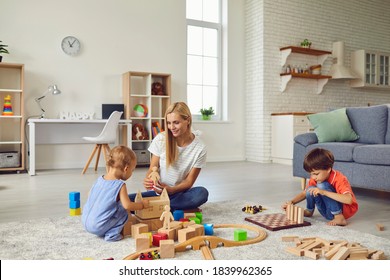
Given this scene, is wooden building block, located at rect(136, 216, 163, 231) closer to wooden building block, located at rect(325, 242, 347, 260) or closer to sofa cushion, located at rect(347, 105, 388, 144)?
wooden building block, located at rect(325, 242, 347, 260)

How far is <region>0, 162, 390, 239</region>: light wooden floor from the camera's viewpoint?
2.52 metres

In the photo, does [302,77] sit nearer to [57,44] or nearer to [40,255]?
[57,44]

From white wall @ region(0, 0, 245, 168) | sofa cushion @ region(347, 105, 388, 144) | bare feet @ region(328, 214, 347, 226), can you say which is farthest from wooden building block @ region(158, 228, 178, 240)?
white wall @ region(0, 0, 245, 168)

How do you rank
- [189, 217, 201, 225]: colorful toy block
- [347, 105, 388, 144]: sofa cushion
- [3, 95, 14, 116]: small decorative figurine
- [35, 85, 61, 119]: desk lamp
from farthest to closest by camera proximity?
[35, 85, 61, 119]: desk lamp, [3, 95, 14, 116]: small decorative figurine, [347, 105, 388, 144]: sofa cushion, [189, 217, 201, 225]: colorful toy block

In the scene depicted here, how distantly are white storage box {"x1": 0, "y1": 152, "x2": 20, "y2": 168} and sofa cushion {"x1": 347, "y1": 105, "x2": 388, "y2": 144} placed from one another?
3860 millimetres

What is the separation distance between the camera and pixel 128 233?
1.97 meters

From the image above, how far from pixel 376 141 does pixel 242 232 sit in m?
2.33

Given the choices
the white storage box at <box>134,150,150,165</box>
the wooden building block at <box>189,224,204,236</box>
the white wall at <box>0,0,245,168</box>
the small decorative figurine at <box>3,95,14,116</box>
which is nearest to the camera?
the wooden building block at <box>189,224,204,236</box>

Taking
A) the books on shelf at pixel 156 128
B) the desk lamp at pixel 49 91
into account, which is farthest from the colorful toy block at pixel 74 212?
the books on shelf at pixel 156 128

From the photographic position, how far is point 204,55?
665cm

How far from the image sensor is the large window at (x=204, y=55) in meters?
6.51

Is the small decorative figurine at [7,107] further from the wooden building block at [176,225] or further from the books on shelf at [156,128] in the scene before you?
the wooden building block at [176,225]

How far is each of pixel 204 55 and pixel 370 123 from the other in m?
3.54
